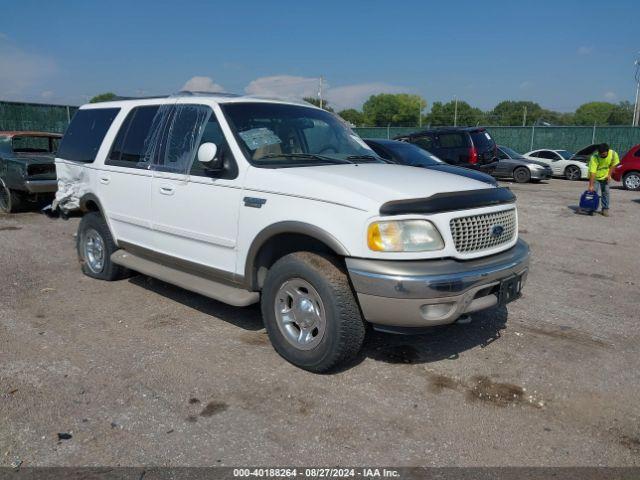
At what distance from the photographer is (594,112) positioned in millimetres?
132500

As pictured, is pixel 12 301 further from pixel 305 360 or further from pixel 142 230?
→ pixel 305 360

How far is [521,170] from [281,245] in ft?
59.5

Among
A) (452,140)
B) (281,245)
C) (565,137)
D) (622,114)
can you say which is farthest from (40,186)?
(622,114)

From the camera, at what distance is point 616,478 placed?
2.80 metres

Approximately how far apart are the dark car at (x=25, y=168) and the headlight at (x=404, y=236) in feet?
28.7

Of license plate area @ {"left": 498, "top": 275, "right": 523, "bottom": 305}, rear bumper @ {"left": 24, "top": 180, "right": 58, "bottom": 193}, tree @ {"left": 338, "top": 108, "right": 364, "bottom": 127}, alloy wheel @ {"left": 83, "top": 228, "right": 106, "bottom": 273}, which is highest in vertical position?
tree @ {"left": 338, "top": 108, "right": 364, "bottom": 127}

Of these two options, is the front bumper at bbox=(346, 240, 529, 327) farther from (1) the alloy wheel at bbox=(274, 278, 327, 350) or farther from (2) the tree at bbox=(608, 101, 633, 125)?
(2) the tree at bbox=(608, 101, 633, 125)

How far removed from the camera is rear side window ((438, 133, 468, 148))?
46.2 ft

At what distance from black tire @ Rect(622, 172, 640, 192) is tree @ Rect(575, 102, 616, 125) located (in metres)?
118

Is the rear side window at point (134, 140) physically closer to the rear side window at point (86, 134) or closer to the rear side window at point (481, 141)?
the rear side window at point (86, 134)

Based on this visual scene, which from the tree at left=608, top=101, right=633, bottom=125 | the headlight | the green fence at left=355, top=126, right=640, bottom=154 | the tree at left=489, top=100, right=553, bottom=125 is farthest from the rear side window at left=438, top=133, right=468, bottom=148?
the tree at left=608, top=101, right=633, bottom=125

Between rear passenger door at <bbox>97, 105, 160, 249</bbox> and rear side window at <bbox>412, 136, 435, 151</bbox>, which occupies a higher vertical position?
rear side window at <bbox>412, 136, 435, 151</bbox>

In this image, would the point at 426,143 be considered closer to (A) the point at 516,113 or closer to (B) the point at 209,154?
(B) the point at 209,154

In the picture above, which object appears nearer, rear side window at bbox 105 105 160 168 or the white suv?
the white suv
